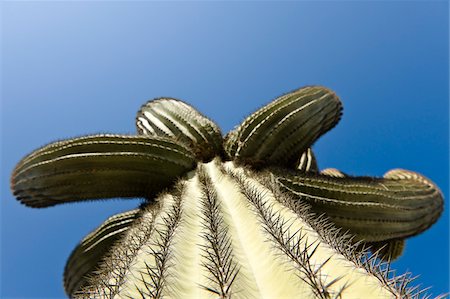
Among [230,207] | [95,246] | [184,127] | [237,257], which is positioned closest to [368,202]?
[230,207]

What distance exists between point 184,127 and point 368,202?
1664 mm

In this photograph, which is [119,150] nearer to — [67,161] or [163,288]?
[67,161]

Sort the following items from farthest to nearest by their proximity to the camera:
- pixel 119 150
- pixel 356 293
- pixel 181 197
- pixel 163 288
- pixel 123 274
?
1. pixel 119 150
2. pixel 181 197
3. pixel 123 274
4. pixel 163 288
5. pixel 356 293

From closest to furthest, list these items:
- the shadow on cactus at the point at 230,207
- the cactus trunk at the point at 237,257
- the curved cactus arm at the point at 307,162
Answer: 1. the cactus trunk at the point at 237,257
2. the shadow on cactus at the point at 230,207
3. the curved cactus arm at the point at 307,162

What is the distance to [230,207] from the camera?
9.78ft

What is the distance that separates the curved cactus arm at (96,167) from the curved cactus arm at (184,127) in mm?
325

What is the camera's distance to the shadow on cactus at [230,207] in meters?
1.99

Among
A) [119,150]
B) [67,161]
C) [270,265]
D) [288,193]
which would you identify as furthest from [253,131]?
[270,265]

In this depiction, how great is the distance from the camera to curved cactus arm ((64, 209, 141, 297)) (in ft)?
13.3

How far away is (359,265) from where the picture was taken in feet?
6.49

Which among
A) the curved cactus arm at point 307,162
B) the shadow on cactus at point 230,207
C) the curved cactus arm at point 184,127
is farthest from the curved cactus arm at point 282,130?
the curved cactus arm at point 307,162

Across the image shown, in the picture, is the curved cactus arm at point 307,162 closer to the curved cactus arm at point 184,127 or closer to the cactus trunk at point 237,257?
the curved cactus arm at point 184,127

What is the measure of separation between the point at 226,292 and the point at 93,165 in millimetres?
2190

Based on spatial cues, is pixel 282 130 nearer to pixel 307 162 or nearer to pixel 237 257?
pixel 307 162
